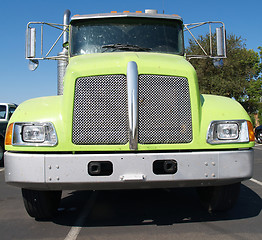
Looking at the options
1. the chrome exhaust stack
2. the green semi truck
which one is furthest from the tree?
the green semi truck

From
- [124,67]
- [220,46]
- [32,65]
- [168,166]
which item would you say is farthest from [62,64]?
[168,166]

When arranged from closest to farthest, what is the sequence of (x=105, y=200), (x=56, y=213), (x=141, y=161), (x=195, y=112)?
(x=141, y=161) < (x=195, y=112) < (x=56, y=213) < (x=105, y=200)

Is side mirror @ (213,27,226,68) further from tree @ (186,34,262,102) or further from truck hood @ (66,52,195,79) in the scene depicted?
tree @ (186,34,262,102)

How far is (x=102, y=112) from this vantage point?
3.40 m

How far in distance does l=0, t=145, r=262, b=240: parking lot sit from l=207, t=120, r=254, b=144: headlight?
→ 97 centimetres

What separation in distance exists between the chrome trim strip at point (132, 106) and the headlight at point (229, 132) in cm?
77

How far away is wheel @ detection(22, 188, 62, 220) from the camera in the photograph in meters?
3.76

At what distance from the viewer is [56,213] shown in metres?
4.27

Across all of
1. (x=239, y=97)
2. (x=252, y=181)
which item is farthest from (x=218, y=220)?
(x=239, y=97)

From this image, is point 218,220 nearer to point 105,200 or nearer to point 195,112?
point 195,112

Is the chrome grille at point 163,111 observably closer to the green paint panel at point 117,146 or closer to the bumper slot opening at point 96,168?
the green paint panel at point 117,146

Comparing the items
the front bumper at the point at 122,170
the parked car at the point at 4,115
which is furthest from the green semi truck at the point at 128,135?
the parked car at the point at 4,115

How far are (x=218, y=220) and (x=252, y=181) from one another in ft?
9.39

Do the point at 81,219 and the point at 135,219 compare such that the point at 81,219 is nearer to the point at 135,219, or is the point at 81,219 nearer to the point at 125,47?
the point at 135,219
